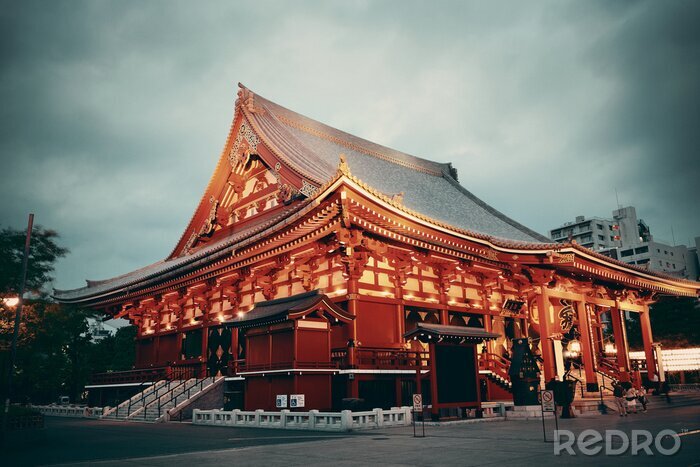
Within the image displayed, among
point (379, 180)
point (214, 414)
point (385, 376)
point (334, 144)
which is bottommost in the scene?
point (214, 414)

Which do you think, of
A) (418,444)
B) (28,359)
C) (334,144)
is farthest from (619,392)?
(28,359)

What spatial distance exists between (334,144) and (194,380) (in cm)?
1688

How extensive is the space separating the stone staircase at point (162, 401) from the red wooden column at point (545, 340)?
15134mm

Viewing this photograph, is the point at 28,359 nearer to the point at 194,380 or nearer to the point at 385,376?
the point at 194,380

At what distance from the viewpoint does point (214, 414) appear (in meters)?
19.3

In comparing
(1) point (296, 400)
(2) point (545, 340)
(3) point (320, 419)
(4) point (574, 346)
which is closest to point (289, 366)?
(1) point (296, 400)

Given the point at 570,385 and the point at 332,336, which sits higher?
the point at 332,336

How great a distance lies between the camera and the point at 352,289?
20234 millimetres

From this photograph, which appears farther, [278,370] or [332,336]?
[332,336]

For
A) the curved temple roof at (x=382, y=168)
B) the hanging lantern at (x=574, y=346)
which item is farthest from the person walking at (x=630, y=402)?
the curved temple roof at (x=382, y=168)

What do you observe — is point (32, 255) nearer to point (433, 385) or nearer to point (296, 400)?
point (296, 400)

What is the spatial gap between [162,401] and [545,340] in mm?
18276

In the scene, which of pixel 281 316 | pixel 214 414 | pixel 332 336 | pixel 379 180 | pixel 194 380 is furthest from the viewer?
pixel 379 180

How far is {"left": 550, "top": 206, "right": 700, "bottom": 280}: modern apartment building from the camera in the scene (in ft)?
300
